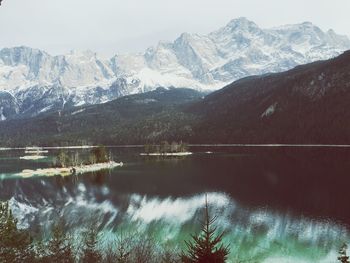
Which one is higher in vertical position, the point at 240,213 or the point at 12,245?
the point at 12,245

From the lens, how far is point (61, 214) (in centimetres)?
15225

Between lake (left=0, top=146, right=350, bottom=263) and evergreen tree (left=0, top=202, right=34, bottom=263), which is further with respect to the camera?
lake (left=0, top=146, right=350, bottom=263)

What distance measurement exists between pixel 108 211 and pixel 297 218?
6385 cm

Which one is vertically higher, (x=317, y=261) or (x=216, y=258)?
(x=216, y=258)

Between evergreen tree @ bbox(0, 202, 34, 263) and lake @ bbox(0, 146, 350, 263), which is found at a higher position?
evergreen tree @ bbox(0, 202, 34, 263)

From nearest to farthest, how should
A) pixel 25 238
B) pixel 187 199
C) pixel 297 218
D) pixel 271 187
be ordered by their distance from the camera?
pixel 25 238 → pixel 297 218 → pixel 187 199 → pixel 271 187

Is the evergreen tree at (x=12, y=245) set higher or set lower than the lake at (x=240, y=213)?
higher

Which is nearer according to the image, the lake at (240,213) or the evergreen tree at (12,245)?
the evergreen tree at (12,245)

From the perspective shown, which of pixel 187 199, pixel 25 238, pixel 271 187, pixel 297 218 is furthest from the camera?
pixel 271 187

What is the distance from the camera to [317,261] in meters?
95.6

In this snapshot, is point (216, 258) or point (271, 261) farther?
point (271, 261)

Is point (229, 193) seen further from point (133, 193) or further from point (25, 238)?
point (25, 238)

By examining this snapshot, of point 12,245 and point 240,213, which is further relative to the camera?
point 240,213

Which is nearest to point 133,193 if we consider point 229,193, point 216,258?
point 229,193
